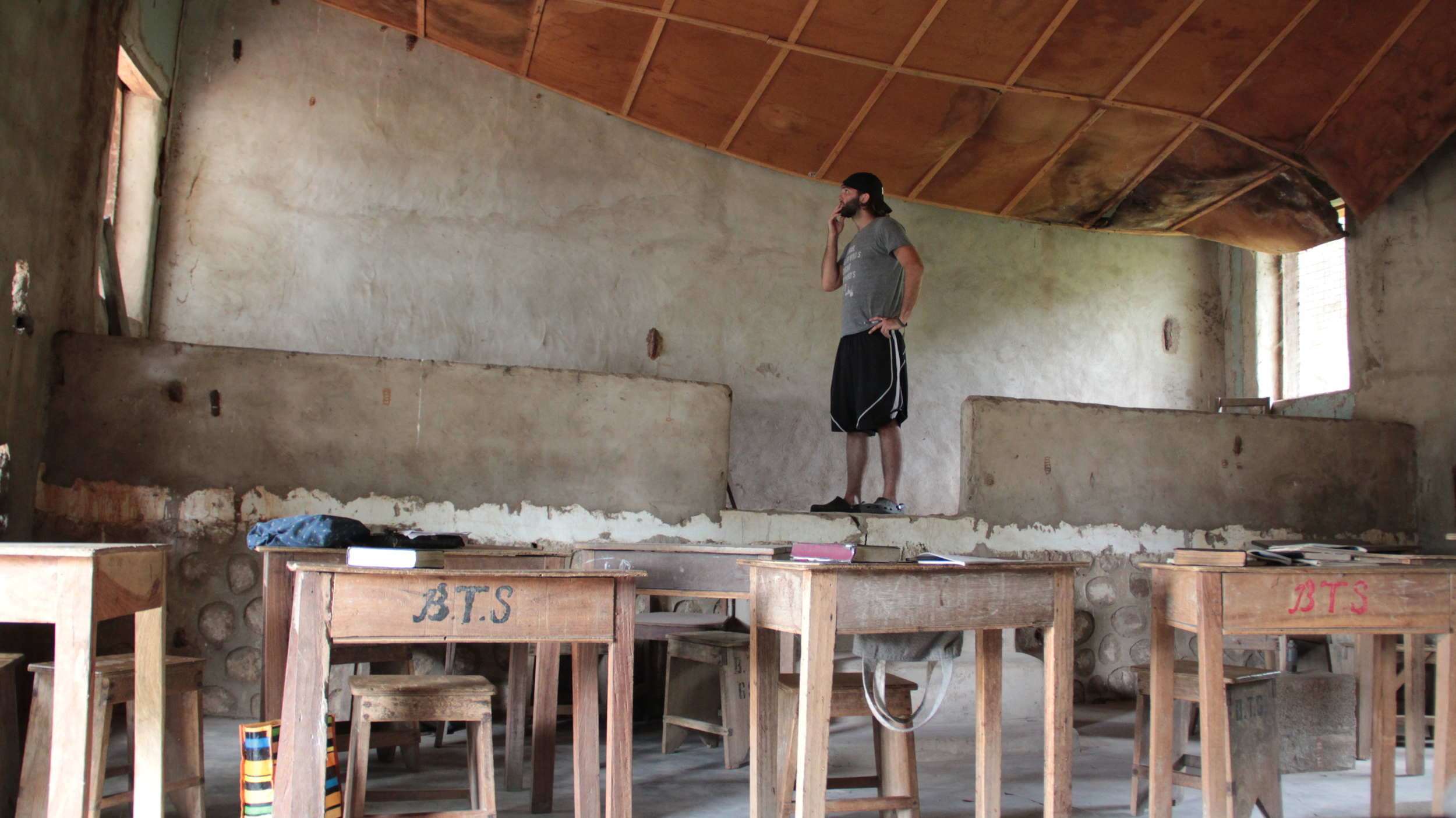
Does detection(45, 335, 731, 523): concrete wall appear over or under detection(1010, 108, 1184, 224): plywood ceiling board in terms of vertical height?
under

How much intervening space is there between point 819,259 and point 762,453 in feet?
4.64

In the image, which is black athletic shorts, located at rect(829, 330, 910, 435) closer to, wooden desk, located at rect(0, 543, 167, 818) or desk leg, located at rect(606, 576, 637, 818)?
desk leg, located at rect(606, 576, 637, 818)

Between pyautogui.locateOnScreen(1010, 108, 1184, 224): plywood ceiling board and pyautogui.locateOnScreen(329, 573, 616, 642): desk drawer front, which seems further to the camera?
pyautogui.locateOnScreen(1010, 108, 1184, 224): plywood ceiling board

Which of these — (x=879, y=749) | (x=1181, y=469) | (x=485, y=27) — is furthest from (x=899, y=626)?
(x=485, y=27)

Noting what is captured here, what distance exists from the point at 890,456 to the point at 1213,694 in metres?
2.40

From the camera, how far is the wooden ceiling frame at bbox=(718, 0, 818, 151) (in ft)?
18.3

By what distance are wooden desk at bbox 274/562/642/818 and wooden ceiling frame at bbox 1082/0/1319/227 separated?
5.09m

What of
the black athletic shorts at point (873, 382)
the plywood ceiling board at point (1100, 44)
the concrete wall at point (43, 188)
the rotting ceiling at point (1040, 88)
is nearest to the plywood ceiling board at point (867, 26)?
the rotting ceiling at point (1040, 88)

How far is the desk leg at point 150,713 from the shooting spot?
2.54m

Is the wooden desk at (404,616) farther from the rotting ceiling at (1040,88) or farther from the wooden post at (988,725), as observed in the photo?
the rotting ceiling at (1040,88)

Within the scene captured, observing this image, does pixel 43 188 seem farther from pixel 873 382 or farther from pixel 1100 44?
pixel 1100 44

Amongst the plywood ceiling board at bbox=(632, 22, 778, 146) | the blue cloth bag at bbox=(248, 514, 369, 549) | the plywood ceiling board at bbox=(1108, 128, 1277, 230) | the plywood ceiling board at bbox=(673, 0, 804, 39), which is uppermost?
the plywood ceiling board at bbox=(673, 0, 804, 39)

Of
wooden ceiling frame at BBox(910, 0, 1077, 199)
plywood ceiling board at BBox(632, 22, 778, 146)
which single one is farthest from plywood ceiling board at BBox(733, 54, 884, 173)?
wooden ceiling frame at BBox(910, 0, 1077, 199)

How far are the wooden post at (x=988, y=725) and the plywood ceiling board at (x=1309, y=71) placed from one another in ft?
14.4
